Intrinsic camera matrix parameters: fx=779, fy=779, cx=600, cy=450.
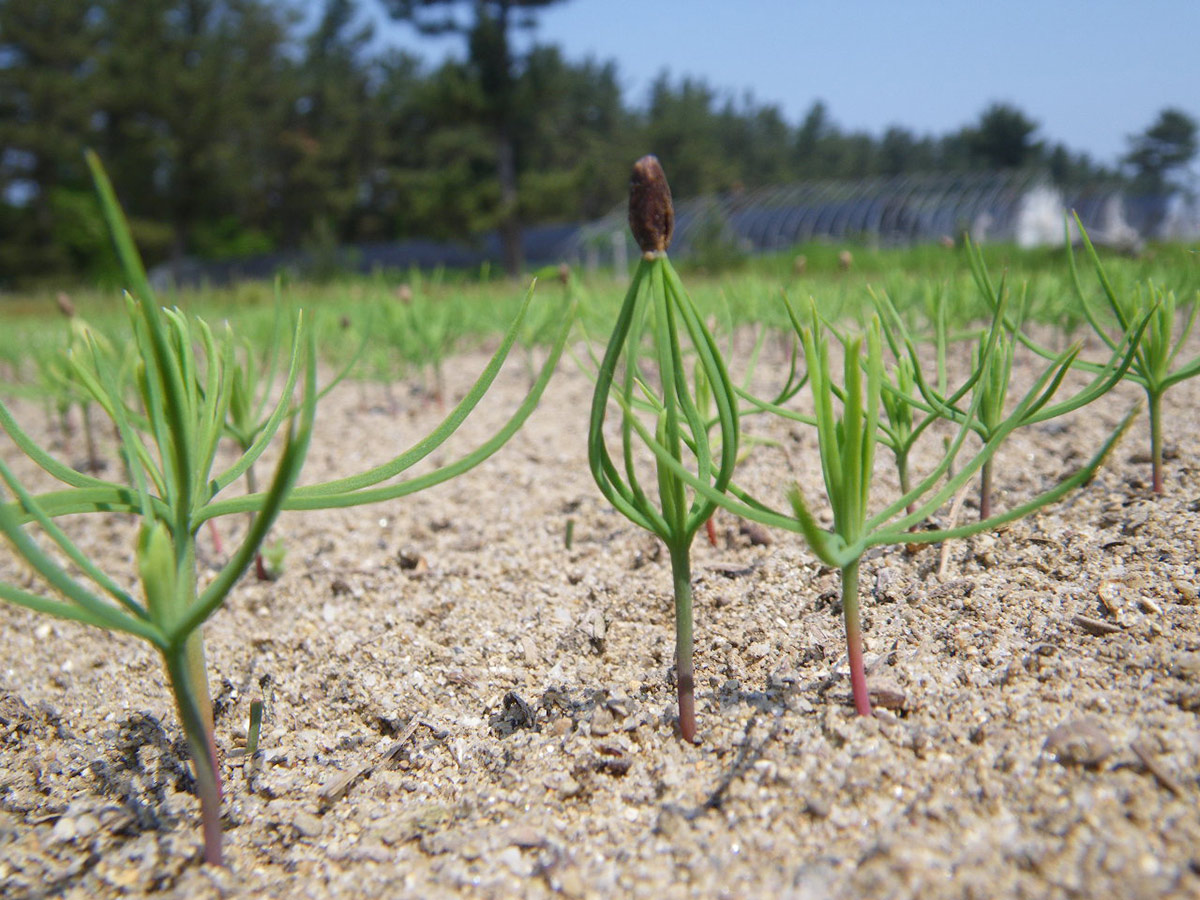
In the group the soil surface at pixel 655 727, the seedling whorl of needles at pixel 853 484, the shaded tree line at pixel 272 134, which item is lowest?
the soil surface at pixel 655 727

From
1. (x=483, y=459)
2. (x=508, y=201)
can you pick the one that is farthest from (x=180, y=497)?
(x=508, y=201)

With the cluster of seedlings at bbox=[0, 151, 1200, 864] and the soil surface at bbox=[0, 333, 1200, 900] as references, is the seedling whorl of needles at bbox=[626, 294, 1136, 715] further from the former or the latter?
the soil surface at bbox=[0, 333, 1200, 900]

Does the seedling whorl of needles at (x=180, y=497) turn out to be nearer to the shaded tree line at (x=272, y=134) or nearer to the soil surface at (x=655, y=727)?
the soil surface at (x=655, y=727)

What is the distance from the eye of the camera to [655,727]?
2.54 ft

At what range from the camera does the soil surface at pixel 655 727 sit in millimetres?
574

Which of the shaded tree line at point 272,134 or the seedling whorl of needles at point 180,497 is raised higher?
the shaded tree line at point 272,134

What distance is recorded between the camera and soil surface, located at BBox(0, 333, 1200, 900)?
57 centimetres

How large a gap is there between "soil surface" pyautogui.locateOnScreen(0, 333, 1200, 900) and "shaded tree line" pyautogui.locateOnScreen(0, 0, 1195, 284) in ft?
34.9

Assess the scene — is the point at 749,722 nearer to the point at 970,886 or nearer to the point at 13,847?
the point at 970,886

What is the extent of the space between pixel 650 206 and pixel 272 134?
26.2 m

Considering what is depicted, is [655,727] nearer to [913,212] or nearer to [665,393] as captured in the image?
[665,393]

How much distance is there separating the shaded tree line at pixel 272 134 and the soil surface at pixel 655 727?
10.6 m

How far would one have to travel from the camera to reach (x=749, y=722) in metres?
0.74

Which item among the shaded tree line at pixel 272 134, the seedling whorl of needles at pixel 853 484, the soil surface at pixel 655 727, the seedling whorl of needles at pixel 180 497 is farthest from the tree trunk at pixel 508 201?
the seedling whorl of needles at pixel 853 484
